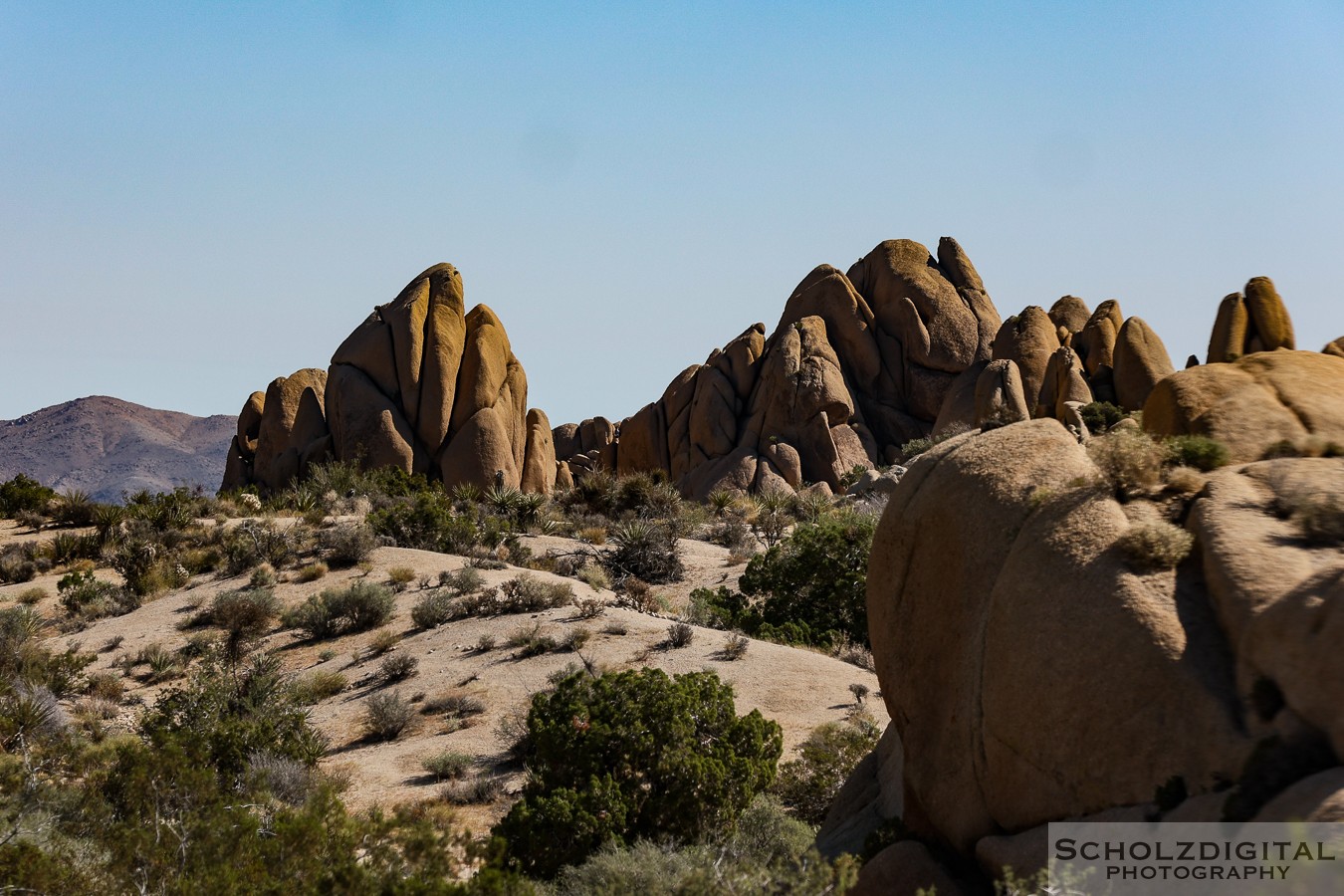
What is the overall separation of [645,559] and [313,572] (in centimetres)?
759

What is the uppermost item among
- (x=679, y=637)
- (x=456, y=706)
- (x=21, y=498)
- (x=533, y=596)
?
(x=21, y=498)

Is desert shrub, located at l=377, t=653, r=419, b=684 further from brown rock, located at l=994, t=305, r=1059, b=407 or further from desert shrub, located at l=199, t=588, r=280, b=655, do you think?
brown rock, located at l=994, t=305, r=1059, b=407

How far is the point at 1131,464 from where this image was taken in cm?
695

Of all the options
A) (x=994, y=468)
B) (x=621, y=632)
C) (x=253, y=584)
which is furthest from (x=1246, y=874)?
(x=253, y=584)

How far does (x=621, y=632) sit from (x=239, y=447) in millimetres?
30593

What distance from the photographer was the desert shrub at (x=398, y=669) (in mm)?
17625

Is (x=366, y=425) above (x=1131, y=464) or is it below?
above

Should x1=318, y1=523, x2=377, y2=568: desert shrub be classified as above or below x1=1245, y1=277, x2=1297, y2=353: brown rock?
below

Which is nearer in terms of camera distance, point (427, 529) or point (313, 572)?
point (313, 572)

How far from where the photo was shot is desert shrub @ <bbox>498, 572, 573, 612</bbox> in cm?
2028

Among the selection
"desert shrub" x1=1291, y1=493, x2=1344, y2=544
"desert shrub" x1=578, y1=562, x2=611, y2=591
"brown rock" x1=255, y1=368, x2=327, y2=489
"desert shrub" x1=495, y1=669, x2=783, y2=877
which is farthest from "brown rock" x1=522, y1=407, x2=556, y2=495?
"desert shrub" x1=1291, y1=493, x2=1344, y2=544

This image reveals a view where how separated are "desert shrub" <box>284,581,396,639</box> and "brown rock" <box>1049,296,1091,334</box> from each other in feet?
130

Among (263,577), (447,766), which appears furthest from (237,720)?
(263,577)

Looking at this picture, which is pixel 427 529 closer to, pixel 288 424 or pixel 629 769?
pixel 629 769
